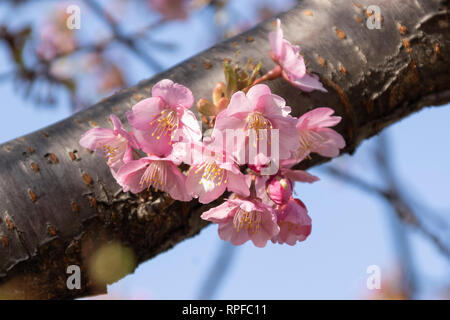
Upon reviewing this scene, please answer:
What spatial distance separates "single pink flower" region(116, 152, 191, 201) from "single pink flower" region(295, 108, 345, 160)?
11.0 inches

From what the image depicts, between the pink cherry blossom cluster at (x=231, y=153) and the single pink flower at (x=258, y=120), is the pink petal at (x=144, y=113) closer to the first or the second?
the pink cherry blossom cluster at (x=231, y=153)

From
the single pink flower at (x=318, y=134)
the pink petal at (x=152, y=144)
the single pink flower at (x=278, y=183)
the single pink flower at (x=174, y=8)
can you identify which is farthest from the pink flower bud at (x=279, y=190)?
the single pink flower at (x=174, y=8)

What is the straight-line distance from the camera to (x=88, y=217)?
1112mm

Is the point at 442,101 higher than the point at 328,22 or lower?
lower

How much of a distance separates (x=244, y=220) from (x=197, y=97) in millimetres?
372

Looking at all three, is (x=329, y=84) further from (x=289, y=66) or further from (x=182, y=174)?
(x=182, y=174)

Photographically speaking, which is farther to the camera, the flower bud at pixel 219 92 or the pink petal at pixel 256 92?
the flower bud at pixel 219 92

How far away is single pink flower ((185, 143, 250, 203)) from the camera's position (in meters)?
0.94

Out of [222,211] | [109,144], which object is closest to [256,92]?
[222,211]

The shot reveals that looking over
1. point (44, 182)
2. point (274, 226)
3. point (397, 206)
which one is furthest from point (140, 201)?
point (397, 206)

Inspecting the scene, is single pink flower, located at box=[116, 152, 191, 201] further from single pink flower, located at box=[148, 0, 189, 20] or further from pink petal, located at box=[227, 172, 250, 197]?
Answer: single pink flower, located at box=[148, 0, 189, 20]

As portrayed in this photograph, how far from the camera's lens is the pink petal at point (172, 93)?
100 centimetres

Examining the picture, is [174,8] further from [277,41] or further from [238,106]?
[238,106]

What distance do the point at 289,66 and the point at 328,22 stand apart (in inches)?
12.0
